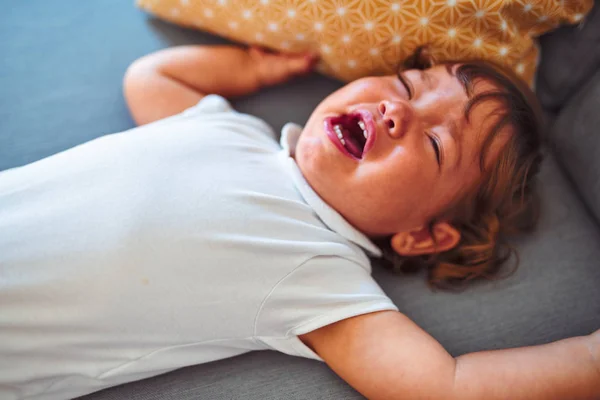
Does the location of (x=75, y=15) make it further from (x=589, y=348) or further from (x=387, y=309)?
(x=589, y=348)

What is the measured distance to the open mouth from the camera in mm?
913

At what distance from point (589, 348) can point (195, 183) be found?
735 millimetres

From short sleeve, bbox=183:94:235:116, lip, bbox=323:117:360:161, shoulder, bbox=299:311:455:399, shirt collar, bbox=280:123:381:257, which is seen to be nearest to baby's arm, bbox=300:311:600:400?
shoulder, bbox=299:311:455:399

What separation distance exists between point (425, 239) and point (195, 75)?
633mm

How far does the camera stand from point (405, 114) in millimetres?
858

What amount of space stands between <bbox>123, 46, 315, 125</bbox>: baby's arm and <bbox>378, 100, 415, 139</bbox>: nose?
328 mm

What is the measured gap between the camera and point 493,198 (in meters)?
0.96

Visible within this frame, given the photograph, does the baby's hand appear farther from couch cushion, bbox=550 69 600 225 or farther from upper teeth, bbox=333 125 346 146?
couch cushion, bbox=550 69 600 225

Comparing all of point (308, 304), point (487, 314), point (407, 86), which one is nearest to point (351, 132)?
point (407, 86)

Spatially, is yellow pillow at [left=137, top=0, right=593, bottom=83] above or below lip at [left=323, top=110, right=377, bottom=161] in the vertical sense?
above

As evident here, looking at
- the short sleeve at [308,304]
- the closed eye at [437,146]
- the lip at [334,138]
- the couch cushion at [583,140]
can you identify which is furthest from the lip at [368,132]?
the couch cushion at [583,140]

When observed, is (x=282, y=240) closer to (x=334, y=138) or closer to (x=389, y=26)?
(x=334, y=138)

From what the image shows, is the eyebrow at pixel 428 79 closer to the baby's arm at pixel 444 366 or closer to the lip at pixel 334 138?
the lip at pixel 334 138

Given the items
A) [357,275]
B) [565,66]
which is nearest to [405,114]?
[357,275]
